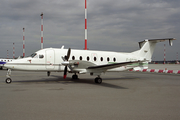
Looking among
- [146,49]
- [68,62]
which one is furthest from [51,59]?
[146,49]

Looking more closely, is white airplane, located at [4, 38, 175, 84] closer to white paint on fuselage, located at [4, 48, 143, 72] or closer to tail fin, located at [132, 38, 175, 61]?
white paint on fuselage, located at [4, 48, 143, 72]

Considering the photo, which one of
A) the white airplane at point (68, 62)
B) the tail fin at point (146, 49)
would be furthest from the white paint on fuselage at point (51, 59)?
the tail fin at point (146, 49)

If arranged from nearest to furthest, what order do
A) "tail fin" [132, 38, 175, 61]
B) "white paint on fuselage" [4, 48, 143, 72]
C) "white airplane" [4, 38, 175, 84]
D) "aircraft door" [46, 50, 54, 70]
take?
"white airplane" [4, 38, 175, 84], "white paint on fuselage" [4, 48, 143, 72], "aircraft door" [46, 50, 54, 70], "tail fin" [132, 38, 175, 61]

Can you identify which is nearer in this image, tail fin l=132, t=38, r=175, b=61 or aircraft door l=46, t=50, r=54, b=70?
aircraft door l=46, t=50, r=54, b=70

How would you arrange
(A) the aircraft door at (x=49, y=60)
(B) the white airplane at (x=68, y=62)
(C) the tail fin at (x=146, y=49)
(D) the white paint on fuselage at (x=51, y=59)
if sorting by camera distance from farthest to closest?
(C) the tail fin at (x=146, y=49), (A) the aircraft door at (x=49, y=60), (D) the white paint on fuselage at (x=51, y=59), (B) the white airplane at (x=68, y=62)

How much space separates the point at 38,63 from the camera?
46.6ft

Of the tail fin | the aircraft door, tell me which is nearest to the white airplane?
the aircraft door

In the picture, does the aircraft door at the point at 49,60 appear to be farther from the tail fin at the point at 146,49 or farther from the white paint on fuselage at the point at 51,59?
the tail fin at the point at 146,49

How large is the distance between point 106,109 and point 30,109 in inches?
117

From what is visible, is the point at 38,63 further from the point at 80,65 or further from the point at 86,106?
the point at 86,106

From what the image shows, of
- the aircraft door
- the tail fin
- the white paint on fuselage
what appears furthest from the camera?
the tail fin

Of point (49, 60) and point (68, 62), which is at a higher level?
point (49, 60)

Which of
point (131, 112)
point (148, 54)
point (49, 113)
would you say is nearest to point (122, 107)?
point (131, 112)

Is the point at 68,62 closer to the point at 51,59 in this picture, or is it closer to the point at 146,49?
the point at 51,59
